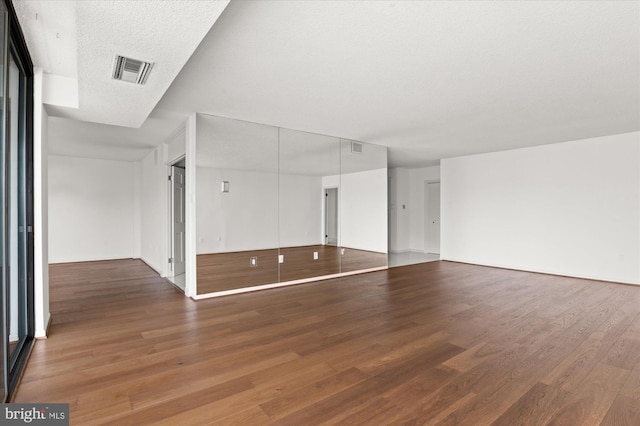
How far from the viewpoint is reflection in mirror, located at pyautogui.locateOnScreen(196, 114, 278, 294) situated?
4.54 metres

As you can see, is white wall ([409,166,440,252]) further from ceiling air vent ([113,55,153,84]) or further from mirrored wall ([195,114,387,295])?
ceiling air vent ([113,55,153,84])

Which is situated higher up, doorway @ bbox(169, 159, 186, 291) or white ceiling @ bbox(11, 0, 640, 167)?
white ceiling @ bbox(11, 0, 640, 167)

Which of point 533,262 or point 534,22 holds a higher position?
point 534,22

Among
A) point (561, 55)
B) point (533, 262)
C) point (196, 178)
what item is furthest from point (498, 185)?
point (196, 178)

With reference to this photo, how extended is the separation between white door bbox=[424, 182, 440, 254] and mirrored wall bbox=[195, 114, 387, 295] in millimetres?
3298

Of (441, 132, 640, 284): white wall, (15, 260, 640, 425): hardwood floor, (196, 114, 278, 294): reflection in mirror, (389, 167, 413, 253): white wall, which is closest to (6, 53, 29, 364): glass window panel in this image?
(15, 260, 640, 425): hardwood floor

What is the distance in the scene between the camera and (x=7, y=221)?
2.08 metres

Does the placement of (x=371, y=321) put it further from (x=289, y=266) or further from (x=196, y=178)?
(x=196, y=178)

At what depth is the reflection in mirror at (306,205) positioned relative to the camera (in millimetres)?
5414

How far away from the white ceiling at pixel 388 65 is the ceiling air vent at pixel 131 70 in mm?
90

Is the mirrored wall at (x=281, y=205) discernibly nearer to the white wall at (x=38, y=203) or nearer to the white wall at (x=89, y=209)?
the white wall at (x=38, y=203)

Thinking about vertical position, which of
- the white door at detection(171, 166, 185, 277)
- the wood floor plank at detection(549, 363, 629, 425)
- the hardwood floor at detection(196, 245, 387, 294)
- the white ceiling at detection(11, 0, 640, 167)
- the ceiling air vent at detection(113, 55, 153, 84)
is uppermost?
the white ceiling at detection(11, 0, 640, 167)

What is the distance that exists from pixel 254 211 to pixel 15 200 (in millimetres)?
2847

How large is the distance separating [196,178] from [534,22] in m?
4.06
